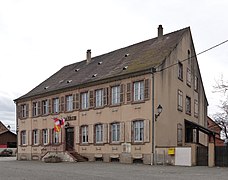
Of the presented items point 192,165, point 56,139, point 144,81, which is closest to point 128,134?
point 144,81

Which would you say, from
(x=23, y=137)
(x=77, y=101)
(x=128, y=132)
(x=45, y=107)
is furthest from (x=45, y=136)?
(x=128, y=132)

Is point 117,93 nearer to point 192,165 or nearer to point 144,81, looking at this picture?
point 144,81

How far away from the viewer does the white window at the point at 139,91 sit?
34062mm

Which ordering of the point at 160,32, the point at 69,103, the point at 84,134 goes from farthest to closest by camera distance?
the point at 69,103, the point at 160,32, the point at 84,134

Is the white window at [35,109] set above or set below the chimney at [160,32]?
below

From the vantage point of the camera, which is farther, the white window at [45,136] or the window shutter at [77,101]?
the white window at [45,136]

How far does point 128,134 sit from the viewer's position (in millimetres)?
34625

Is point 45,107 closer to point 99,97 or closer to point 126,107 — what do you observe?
point 99,97

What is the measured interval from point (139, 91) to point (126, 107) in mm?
1868

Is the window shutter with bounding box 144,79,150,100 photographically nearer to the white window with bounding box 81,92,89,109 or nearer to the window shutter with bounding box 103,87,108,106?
the window shutter with bounding box 103,87,108,106

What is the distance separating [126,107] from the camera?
35188 millimetres

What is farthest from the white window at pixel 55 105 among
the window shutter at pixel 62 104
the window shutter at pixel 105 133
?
the window shutter at pixel 105 133

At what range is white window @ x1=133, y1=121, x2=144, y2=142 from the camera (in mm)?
33719

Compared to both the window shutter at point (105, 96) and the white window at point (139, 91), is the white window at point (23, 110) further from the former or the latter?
the white window at point (139, 91)
